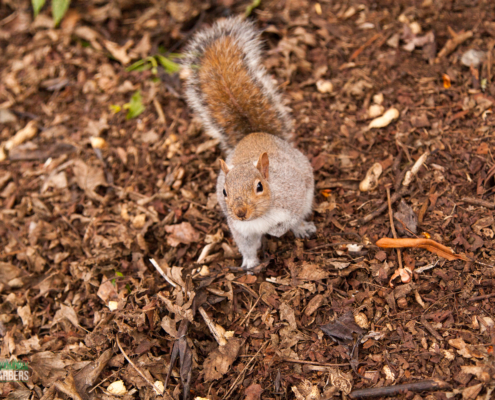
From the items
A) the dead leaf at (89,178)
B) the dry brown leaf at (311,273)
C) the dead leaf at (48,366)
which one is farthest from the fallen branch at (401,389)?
the dead leaf at (89,178)

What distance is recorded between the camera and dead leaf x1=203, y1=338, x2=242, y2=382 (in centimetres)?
238

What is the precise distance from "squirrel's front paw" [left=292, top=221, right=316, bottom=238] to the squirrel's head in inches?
19.7

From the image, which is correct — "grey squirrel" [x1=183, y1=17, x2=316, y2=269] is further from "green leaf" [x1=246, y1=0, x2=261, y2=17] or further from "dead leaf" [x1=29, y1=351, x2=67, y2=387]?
"dead leaf" [x1=29, y1=351, x2=67, y2=387]

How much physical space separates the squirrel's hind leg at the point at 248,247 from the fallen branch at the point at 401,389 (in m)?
1.10

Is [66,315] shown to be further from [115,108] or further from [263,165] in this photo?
[115,108]

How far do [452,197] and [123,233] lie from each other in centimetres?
258

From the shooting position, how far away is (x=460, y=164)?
2.89 m

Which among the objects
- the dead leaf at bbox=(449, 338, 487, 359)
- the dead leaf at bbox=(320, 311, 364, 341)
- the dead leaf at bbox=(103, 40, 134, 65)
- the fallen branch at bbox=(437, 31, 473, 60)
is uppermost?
the dead leaf at bbox=(103, 40, 134, 65)

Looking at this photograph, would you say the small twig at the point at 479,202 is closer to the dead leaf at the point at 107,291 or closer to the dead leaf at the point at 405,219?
the dead leaf at the point at 405,219

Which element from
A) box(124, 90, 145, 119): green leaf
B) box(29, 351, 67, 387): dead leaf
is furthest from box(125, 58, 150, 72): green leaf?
box(29, 351, 67, 387): dead leaf

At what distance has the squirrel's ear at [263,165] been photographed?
99.3 inches

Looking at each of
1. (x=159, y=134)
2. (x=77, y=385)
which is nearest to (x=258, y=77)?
(x=159, y=134)

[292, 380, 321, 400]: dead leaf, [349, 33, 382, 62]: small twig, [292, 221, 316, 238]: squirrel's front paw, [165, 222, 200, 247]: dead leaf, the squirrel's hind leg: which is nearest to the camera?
[292, 380, 321, 400]: dead leaf

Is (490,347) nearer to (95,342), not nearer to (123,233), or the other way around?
(95,342)
